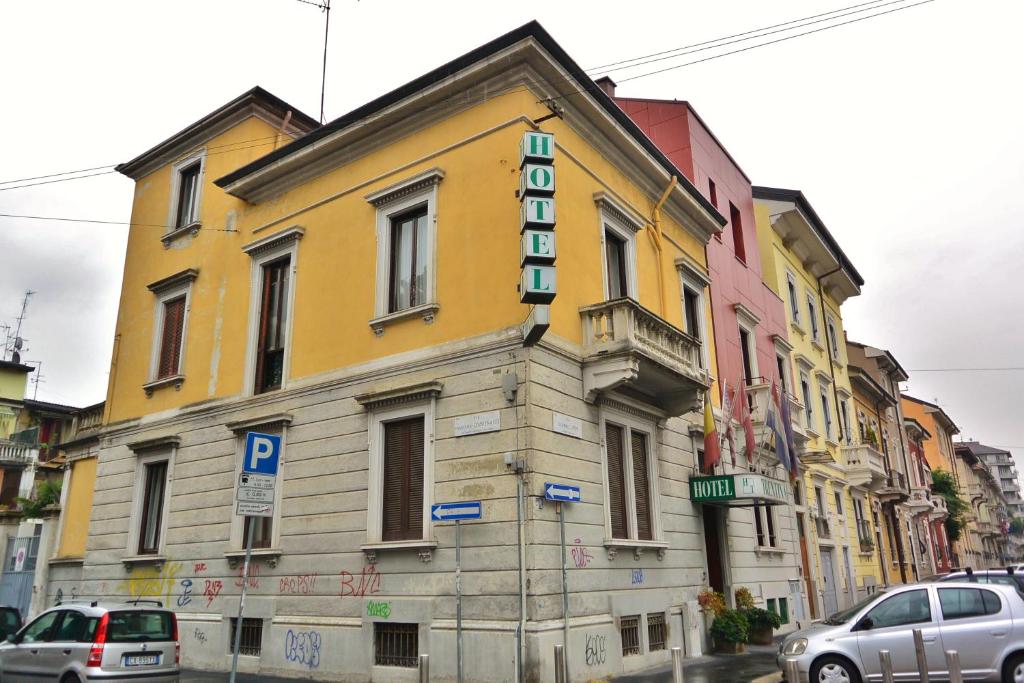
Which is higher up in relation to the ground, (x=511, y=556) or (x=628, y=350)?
(x=628, y=350)

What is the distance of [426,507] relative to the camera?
12.6 metres

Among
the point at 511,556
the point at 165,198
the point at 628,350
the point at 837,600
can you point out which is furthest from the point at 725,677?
the point at 165,198

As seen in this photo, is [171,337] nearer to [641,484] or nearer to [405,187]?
[405,187]

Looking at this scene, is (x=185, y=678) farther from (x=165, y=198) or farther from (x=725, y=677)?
(x=165, y=198)

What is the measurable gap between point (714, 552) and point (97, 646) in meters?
13.0

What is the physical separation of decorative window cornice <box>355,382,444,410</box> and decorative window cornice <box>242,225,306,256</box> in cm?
462

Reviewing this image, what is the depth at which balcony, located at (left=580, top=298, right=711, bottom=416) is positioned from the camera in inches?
520

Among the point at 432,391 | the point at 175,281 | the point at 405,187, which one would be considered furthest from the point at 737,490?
the point at 175,281

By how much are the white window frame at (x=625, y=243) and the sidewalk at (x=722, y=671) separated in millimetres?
7031

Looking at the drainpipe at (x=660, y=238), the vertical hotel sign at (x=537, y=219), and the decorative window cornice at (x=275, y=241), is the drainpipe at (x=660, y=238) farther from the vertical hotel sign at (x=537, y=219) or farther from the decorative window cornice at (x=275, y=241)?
the decorative window cornice at (x=275, y=241)

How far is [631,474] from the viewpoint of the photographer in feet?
47.5

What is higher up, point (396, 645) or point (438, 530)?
point (438, 530)

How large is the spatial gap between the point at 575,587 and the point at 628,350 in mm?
4125

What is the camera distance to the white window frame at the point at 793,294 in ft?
92.3
